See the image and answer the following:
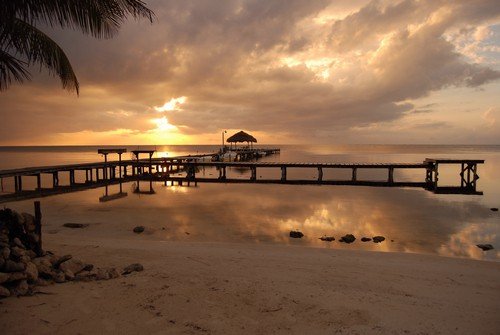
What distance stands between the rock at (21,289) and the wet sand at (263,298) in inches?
5.6

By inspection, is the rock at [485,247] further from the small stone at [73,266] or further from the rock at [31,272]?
the rock at [31,272]

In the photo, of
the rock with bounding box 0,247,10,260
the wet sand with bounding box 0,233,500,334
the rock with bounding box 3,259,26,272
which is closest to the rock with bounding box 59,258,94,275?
the wet sand with bounding box 0,233,500,334

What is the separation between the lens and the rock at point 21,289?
5254 millimetres

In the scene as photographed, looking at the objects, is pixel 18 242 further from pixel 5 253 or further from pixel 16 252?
pixel 5 253

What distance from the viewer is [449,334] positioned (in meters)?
4.74

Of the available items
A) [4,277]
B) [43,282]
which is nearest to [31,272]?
[43,282]

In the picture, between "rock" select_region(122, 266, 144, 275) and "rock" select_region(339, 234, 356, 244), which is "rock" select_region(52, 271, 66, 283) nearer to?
"rock" select_region(122, 266, 144, 275)

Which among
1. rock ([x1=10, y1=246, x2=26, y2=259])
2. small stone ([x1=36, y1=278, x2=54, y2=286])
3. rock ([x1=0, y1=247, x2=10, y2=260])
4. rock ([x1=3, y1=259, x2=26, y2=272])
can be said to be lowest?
small stone ([x1=36, y1=278, x2=54, y2=286])

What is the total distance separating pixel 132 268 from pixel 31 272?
186 centimetres

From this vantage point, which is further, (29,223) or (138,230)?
(138,230)

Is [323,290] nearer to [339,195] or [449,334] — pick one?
[449,334]

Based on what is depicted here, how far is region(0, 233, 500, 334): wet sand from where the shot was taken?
4793 mm

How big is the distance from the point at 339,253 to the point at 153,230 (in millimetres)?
7373

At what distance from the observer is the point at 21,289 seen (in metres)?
5.32
